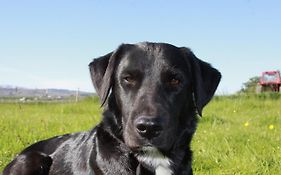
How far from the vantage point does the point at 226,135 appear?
9.80 metres

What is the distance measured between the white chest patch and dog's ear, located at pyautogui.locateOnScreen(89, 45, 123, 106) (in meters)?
0.75

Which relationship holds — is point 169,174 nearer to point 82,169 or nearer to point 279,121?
point 82,169

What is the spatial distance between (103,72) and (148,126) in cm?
110

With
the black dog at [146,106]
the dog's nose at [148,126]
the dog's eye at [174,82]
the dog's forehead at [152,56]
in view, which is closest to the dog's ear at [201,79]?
the black dog at [146,106]

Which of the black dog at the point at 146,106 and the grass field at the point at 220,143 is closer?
the black dog at the point at 146,106

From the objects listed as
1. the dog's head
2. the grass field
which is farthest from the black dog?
the grass field

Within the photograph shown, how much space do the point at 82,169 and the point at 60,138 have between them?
1.08 metres

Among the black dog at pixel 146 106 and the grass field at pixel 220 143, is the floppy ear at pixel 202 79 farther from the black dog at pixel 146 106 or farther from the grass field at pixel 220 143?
the grass field at pixel 220 143

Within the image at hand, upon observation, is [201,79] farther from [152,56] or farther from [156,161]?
[156,161]

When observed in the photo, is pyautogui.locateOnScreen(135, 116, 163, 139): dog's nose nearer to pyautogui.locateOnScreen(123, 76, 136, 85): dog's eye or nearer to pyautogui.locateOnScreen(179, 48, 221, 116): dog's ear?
pyautogui.locateOnScreen(123, 76, 136, 85): dog's eye

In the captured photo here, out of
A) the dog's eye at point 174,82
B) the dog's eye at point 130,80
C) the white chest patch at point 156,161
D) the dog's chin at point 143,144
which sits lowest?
the white chest patch at point 156,161

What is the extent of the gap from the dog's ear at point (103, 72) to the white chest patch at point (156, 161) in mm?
751

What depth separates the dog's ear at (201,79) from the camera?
5.08m

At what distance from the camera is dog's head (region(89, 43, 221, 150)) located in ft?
14.7
